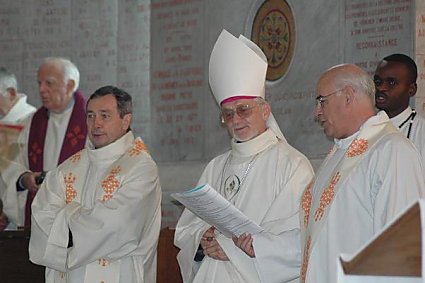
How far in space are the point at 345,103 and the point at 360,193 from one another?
1.43 ft

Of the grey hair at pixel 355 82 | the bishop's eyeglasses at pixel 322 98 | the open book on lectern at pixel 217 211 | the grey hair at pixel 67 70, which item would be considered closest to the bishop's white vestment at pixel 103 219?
the open book on lectern at pixel 217 211

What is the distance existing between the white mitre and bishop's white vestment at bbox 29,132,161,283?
0.76 metres

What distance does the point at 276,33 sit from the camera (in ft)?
31.9

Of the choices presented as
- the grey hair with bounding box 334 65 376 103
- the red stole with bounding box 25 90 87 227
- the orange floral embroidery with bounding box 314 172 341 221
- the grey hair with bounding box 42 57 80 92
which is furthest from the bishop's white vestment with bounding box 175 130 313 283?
the grey hair with bounding box 42 57 80 92

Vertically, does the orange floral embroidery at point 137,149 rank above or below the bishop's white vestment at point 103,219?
above

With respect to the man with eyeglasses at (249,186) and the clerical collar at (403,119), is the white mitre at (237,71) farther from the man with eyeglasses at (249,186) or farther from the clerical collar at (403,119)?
the clerical collar at (403,119)

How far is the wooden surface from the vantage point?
2.60 meters

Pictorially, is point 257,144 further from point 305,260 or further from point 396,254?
point 396,254

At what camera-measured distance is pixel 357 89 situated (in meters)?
5.10

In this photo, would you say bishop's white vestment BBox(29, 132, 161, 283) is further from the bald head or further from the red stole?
the red stole

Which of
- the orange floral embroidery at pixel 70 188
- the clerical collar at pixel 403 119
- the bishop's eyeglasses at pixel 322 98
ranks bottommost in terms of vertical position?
the orange floral embroidery at pixel 70 188

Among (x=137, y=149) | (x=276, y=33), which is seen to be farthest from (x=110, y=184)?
(x=276, y=33)

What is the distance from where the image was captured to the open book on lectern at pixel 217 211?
541 centimetres

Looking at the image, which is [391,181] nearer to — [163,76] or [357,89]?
[357,89]
